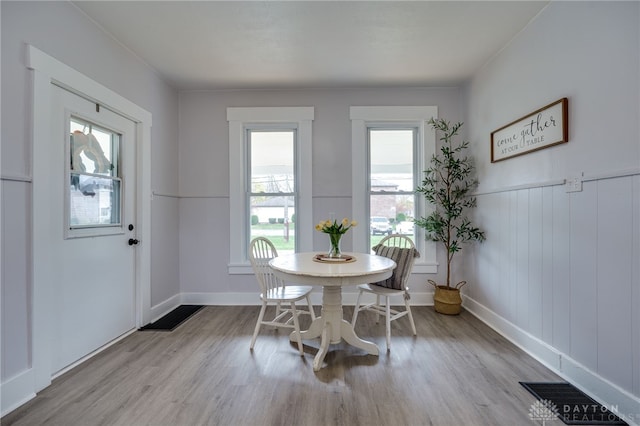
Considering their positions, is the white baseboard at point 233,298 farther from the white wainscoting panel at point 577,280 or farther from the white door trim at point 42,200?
the white door trim at point 42,200

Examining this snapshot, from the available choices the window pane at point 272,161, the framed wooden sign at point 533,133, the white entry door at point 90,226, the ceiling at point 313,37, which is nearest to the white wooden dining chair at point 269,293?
the window pane at point 272,161

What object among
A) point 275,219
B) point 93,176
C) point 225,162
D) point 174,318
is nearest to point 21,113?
point 93,176

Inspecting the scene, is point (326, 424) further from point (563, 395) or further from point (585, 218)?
point (585, 218)

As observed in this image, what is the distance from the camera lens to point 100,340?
2355 millimetres

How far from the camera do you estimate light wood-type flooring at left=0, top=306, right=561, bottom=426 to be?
1.58 metres

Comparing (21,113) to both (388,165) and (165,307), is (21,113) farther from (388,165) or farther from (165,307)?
(388,165)

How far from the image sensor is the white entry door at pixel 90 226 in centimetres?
198

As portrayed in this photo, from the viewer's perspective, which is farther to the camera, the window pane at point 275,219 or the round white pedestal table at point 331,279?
the window pane at point 275,219

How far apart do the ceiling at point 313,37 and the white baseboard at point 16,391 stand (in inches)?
101

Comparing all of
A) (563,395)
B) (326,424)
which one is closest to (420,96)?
(563,395)

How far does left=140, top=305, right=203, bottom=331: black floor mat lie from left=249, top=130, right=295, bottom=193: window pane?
161 cm

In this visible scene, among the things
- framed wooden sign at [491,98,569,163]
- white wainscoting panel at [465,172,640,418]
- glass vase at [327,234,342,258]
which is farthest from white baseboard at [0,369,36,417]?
framed wooden sign at [491,98,569,163]

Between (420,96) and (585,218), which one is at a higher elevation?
(420,96)

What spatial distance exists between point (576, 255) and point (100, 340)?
3720 mm
